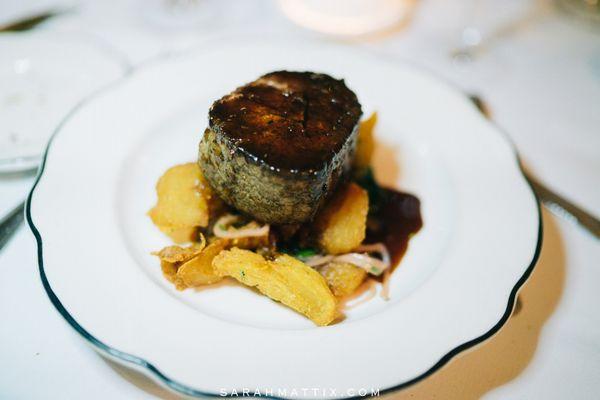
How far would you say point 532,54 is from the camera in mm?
4176

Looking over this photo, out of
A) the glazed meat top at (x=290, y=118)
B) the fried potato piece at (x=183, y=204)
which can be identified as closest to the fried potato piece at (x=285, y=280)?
the fried potato piece at (x=183, y=204)

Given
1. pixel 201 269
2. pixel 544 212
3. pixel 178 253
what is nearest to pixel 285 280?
pixel 201 269

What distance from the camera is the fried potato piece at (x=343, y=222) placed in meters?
2.41

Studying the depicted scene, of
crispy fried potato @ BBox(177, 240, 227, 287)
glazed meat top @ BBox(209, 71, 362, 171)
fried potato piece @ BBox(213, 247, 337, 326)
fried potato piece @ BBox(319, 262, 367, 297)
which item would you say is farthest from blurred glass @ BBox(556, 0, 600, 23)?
crispy fried potato @ BBox(177, 240, 227, 287)

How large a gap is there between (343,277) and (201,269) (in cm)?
68

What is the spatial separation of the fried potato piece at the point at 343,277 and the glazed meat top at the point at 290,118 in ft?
1.82

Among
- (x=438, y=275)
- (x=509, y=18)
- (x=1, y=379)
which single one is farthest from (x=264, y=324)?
(x=509, y=18)

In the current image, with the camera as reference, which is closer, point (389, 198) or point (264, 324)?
point (264, 324)

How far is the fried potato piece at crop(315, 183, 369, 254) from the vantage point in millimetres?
2414

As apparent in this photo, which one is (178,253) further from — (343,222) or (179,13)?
(179,13)

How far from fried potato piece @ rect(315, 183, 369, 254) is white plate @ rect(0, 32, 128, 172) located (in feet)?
6.05

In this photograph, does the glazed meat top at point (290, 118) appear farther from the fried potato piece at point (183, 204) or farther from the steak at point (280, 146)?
the fried potato piece at point (183, 204)

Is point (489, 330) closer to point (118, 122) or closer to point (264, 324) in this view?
point (264, 324)

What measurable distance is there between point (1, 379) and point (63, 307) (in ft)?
1.34
